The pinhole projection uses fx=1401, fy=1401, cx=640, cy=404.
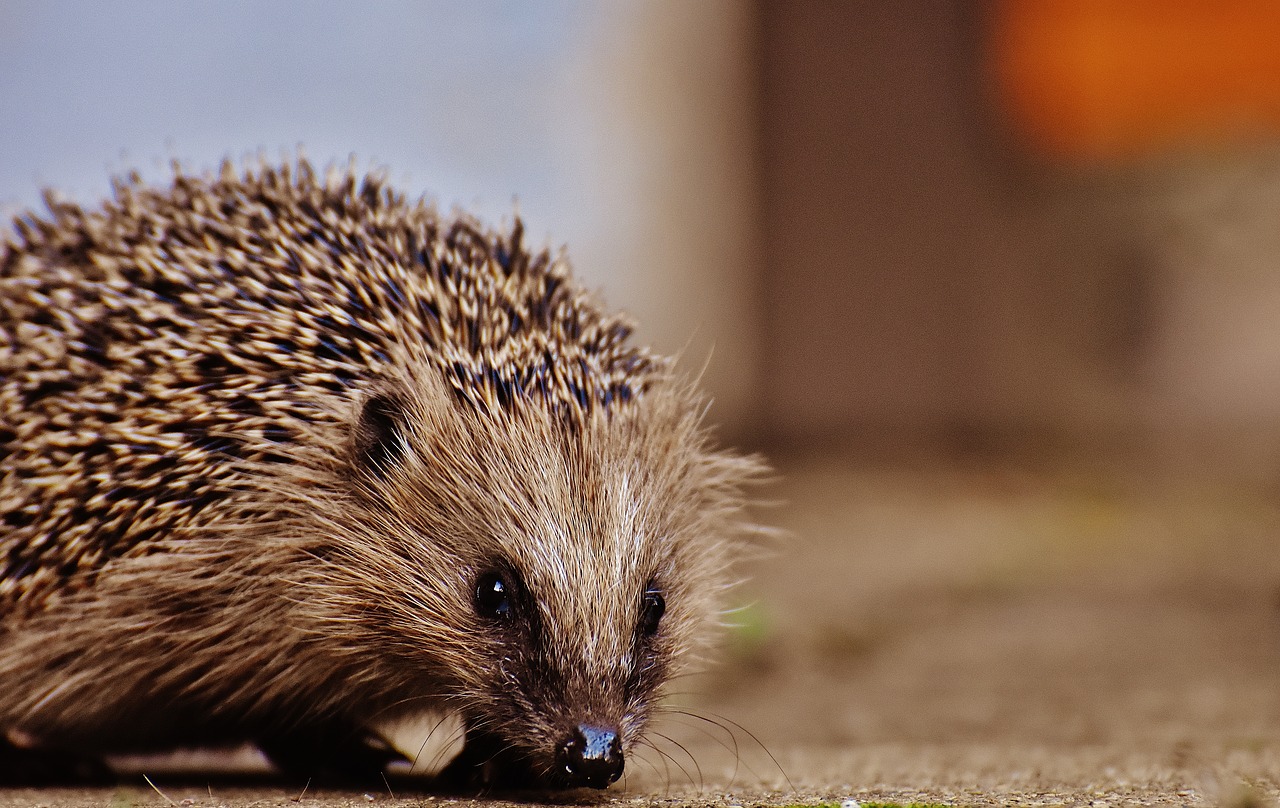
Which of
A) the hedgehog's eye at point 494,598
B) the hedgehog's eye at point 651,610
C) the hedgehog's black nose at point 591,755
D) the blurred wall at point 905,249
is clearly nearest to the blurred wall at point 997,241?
the blurred wall at point 905,249

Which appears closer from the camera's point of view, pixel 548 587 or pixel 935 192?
pixel 548 587

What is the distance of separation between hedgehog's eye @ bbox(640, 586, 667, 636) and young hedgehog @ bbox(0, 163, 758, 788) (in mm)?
11

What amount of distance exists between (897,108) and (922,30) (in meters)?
0.69

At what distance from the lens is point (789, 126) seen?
39.2 ft

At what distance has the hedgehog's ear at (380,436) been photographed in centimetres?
378

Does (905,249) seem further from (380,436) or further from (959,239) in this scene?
(380,436)

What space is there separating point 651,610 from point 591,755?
63 cm

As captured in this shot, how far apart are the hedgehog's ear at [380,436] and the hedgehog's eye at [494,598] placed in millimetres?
438

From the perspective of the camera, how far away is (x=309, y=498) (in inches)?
146

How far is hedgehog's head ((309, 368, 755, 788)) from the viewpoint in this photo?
341cm

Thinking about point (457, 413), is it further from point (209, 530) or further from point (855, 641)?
point (855, 641)

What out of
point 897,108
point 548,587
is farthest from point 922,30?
point 548,587

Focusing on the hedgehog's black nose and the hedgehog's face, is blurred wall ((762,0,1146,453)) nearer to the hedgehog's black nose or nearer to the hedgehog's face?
the hedgehog's face

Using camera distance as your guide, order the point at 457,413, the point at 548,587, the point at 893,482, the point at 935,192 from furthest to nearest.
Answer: the point at 935,192 < the point at 893,482 < the point at 457,413 < the point at 548,587
